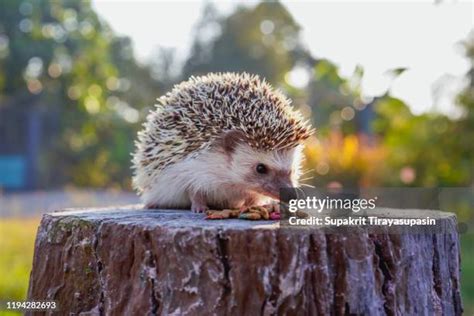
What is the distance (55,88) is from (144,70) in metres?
5.10

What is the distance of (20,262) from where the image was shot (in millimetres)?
7102

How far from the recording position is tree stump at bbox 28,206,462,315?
244 centimetres

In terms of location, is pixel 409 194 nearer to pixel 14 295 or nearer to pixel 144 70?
pixel 14 295

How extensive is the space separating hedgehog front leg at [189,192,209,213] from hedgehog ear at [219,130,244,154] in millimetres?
281

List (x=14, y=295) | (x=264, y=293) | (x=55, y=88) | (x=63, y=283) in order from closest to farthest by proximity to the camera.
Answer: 1. (x=264, y=293)
2. (x=63, y=283)
3. (x=14, y=295)
4. (x=55, y=88)

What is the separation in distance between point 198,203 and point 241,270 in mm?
1052

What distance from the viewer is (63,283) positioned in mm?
2893

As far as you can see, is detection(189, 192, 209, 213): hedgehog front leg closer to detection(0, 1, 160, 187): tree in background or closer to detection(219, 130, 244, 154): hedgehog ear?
detection(219, 130, 244, 154): hedgehog ear

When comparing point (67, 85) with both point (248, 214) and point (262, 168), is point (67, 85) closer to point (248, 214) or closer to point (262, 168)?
point (262, 168)

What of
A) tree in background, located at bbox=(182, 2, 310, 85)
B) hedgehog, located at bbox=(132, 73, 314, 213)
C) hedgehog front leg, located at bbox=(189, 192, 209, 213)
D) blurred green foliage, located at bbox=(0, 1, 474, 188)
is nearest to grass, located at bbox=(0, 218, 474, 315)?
hedgehog, located at bbox=(132, 73, 314, 213)

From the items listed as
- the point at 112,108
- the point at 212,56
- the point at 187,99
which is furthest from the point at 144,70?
the point at 187,99

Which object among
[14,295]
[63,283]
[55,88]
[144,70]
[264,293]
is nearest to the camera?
[264,293]

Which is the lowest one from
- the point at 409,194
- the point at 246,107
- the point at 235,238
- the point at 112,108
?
the point at 235,238

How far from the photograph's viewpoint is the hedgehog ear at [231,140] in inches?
132
